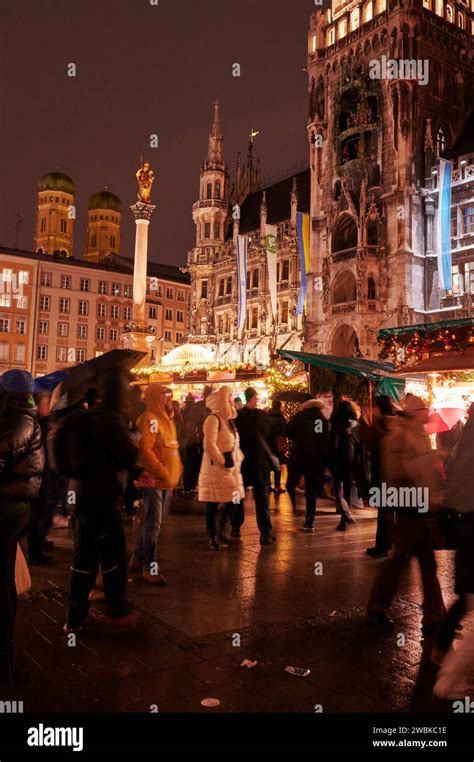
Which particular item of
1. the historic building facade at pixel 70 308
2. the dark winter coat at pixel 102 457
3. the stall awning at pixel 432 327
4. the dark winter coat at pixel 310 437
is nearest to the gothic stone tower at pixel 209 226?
the historic building facade at pixel 70 308

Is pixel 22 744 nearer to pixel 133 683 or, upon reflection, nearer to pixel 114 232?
pixel 133 683

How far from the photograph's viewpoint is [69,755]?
10.2 feet

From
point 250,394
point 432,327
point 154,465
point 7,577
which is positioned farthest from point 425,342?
point 7,577

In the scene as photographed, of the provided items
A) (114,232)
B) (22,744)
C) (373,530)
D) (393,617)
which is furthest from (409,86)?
(114,232)

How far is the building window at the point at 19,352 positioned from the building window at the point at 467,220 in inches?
1594

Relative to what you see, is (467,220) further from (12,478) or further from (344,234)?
(12,478)

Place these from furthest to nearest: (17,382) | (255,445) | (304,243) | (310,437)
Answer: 1. (304,243)
2. (310,437)
3. (255,445)
4. (17,382)

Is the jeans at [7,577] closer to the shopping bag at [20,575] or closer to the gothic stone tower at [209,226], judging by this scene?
the shopping bag at [20,575]

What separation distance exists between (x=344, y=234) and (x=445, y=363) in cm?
2992

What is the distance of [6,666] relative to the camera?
3.85 m

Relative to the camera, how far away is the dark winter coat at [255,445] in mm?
8641

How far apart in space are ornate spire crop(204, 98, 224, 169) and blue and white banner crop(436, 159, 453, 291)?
99.6 feet

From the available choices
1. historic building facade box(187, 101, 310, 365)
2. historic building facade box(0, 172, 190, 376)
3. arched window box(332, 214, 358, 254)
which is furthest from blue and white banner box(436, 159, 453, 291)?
historic building facade box(0, 172, 190, 376)

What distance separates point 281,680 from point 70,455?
2247 millimetres
